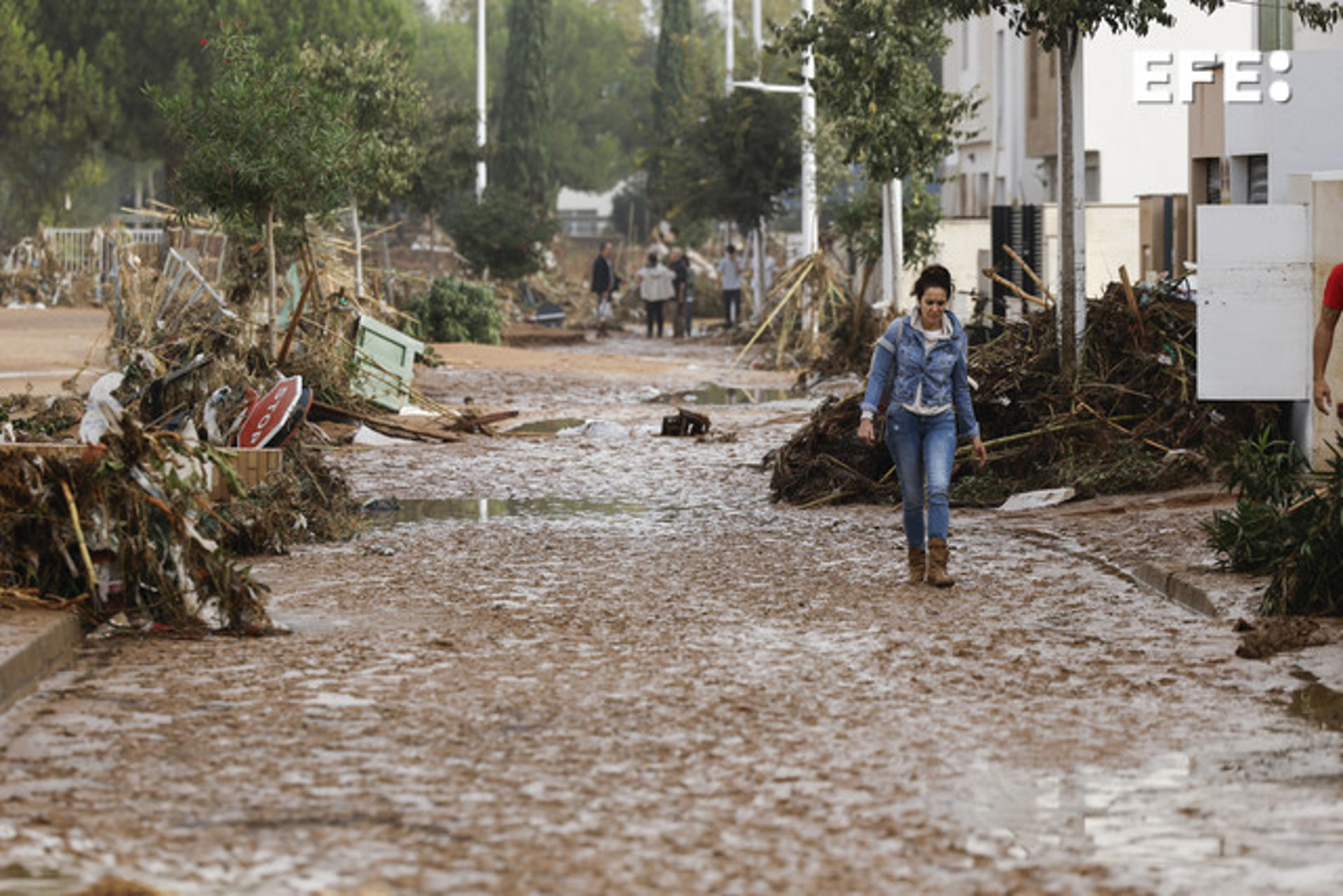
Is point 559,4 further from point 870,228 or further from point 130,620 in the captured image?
point 130,620

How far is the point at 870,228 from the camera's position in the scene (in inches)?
1369

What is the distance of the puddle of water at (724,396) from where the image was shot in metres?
28.0

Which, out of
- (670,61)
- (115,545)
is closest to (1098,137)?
(115,545)

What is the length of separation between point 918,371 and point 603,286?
37875 mm

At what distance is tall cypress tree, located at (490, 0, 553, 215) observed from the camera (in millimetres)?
71500

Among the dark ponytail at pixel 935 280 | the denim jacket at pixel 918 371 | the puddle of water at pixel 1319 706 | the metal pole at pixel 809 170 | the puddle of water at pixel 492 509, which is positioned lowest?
the puddle of water at pixel 1319 706

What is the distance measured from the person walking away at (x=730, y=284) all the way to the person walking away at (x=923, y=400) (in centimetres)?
3549

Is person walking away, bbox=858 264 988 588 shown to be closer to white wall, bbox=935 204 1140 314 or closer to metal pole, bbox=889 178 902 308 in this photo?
metal pole, bbox=889 178 902 308

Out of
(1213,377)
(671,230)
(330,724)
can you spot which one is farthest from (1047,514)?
(671,230)

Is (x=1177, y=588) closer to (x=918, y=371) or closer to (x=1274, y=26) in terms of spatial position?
(x=918, y=371)

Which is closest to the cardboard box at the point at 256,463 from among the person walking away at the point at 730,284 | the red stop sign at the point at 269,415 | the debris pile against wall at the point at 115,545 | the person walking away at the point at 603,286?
the red stop sign at the point at 269,415

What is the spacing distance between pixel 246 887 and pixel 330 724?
2196 mm

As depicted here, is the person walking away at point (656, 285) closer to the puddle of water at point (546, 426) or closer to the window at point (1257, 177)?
the puddle of water at point (546, 426)

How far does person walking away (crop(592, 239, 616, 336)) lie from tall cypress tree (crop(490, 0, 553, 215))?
1947cm
